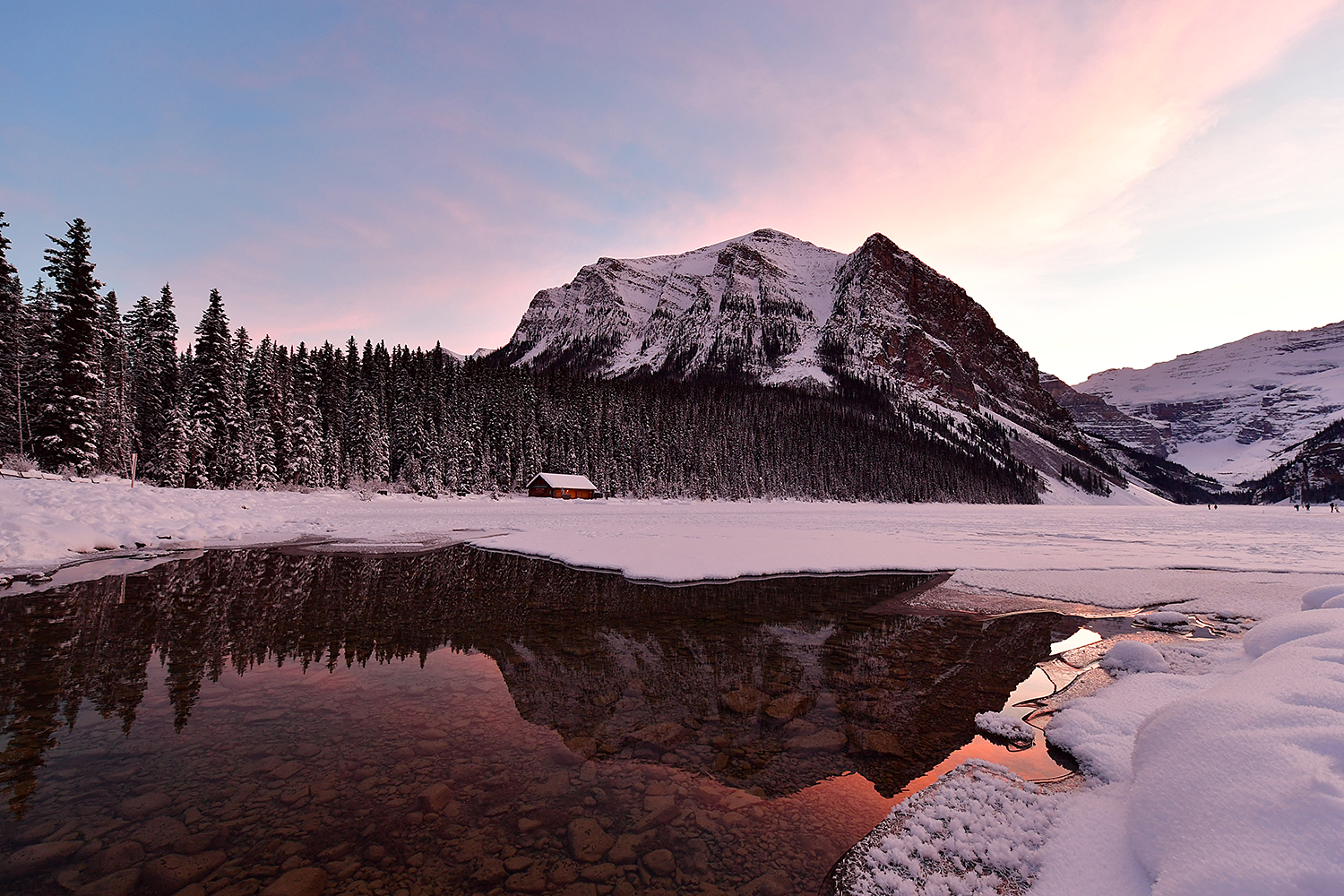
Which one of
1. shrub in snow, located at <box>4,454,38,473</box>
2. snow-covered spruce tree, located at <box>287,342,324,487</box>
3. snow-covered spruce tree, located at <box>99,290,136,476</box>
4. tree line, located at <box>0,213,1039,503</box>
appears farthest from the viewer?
snow-covered spruce tree, located at <box>287,342,324,487</box>

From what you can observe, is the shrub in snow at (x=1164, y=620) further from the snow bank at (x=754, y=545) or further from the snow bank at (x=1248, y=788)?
the snow bank at (x=1248, y=788)

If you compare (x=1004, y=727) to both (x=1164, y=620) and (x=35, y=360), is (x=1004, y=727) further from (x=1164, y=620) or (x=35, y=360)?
(x=35, y=360)

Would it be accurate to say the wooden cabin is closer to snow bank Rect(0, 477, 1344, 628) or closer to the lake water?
snow bank Rect(0, 477, 1344, 628)

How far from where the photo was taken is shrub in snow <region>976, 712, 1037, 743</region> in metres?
7.09

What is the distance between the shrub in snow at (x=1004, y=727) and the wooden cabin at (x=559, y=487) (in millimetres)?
69780

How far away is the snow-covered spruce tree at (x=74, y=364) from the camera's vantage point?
33.2 meters

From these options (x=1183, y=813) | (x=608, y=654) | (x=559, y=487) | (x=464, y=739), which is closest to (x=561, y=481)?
(x=559, y=487)

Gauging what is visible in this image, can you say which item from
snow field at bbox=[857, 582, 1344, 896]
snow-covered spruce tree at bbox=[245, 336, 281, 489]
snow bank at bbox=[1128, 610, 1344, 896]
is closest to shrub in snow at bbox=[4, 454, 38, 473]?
snow-covered spruce tree at bbox=[245, 336, 281, 489]

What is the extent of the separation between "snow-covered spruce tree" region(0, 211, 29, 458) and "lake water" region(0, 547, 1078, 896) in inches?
1608

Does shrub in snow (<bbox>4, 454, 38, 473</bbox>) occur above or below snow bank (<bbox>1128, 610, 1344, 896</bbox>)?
above

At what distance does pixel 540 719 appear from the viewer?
7598mm

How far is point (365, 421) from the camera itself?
6569cm

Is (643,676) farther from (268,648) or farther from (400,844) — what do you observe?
(268,648)

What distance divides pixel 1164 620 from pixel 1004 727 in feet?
30.4
